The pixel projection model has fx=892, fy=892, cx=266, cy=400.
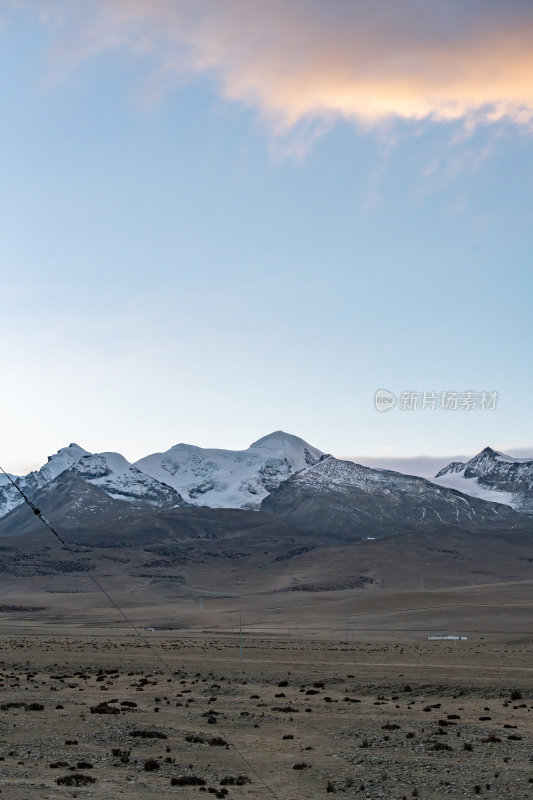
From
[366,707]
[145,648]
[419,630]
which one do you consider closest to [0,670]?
[145,648]

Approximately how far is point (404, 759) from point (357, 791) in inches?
187

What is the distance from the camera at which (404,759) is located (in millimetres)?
31859

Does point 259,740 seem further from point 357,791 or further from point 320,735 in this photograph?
point 357,791

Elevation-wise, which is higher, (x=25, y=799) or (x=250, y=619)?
(x=25, y=799)

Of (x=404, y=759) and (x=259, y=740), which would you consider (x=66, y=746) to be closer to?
(x=259, y=740)

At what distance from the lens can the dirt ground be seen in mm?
28344

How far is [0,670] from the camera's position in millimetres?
62281

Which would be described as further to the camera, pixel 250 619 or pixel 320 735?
pixel 250 619

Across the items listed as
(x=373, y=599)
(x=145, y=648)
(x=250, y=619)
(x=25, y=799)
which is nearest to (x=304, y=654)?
(x=145, y=648)

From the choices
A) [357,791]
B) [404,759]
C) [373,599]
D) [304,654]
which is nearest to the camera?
[357,791]

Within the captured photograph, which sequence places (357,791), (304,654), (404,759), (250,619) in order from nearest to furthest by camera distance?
(357,791)
(404,759)
(304,654)
(250,619)

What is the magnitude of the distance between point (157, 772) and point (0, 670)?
36.3 m

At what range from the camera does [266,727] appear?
126ft

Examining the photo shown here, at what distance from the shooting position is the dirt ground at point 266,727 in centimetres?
2834
